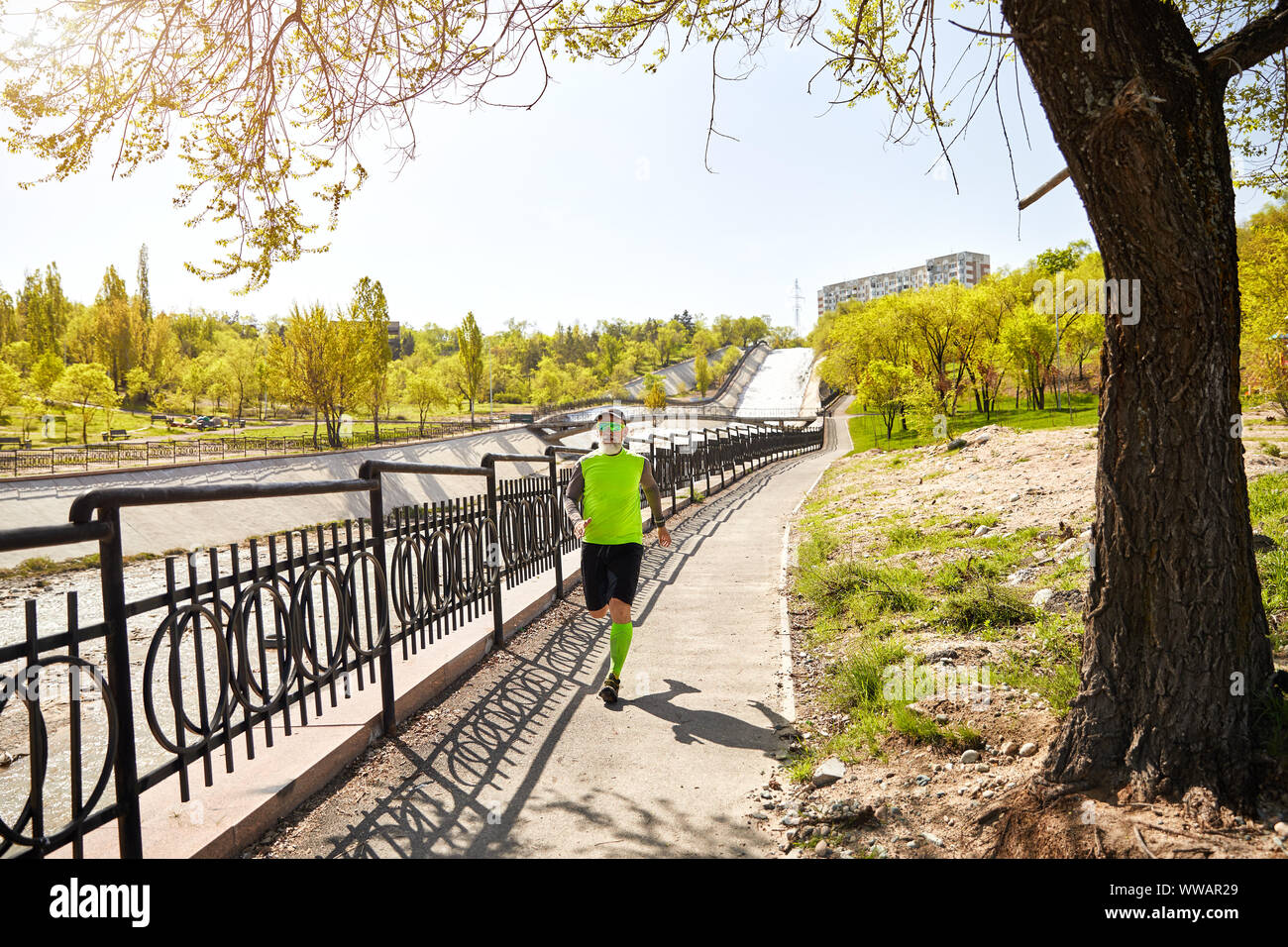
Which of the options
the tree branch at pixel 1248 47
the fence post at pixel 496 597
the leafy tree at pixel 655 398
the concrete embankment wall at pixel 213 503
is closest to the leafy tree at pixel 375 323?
the concrete embankment wall at pixel 213 503

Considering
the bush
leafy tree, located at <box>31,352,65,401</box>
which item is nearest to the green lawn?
the bush

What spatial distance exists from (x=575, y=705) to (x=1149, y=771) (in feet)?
10.8

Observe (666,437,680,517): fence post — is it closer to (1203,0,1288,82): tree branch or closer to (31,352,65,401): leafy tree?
(1203,0,1288,82): tree branch

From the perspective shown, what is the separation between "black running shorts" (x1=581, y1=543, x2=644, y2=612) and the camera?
18.2 feet

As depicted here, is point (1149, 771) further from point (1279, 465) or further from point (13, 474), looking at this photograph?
point (13, 474)

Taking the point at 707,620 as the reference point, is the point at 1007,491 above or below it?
above

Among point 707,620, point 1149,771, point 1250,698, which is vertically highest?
point 1250,698

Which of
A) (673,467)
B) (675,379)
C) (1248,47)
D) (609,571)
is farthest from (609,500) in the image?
(675,379)

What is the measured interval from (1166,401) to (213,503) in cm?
3804

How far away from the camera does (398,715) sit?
461 cm

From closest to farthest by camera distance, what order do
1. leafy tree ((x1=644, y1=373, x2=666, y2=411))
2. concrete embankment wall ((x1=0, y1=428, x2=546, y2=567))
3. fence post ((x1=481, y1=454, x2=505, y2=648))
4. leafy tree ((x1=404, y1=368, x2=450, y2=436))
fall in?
fence post ((x1=481, y1=454, x2=505, y2=648)) → concrete embankment wall ((x1=0, y1=428, x2=546, y2=567)) → leafy tree ((x1=404, y1=368, x2=450, y2=436)) → leafy tree ((x1=644, y1=373, x2=666, y2=411))

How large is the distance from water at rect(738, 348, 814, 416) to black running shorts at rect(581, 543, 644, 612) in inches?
3473
